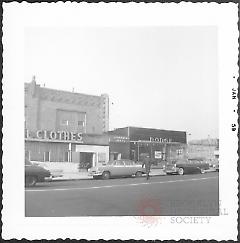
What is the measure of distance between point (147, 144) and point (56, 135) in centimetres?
161

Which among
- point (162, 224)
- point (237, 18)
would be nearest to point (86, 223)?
point (162, 224)

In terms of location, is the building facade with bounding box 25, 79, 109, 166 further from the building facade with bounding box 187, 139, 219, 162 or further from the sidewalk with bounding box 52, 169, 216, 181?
the building facade with bounding box 187, 139, 219, 162

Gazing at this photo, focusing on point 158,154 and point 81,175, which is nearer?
point 158,154

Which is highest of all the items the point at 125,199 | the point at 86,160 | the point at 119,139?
the point at 119,139

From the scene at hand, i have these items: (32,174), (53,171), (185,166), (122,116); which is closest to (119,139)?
(122,116)

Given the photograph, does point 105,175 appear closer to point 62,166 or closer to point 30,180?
point 62,166

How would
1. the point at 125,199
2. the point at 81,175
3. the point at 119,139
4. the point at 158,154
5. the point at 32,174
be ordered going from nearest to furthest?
the point at 32,174 → the point at 125,199 → the point at 119,139 → the point at 158,154 → the point at 81,175

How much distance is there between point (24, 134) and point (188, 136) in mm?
2855

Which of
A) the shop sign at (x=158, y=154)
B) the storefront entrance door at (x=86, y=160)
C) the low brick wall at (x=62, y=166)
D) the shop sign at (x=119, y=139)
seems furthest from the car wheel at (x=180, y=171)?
the low brick wall at (x=62, y=166)

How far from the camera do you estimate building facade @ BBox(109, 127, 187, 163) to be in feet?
26.7

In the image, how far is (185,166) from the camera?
8852 millimetres

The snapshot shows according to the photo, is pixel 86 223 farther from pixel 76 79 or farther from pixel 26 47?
pixel 26 47

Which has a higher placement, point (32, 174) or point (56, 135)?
point (56, 135)

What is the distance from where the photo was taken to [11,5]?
7762 millimetres
